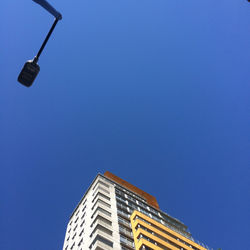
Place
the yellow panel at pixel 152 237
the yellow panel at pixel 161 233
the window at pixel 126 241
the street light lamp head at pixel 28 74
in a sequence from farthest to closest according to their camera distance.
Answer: the yellow panel at pixel 161 233 → the yellow panel at pixel 152 237 → the window at pixel 126 241 → the street light lamp head at pixel 28 74

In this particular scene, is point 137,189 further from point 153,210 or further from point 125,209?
point 125,209

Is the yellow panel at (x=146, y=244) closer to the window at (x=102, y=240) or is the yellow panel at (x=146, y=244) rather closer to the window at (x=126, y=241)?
the window at (x=126, y=241)

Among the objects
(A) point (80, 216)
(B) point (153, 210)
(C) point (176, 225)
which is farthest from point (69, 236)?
(C) point (176, 225)

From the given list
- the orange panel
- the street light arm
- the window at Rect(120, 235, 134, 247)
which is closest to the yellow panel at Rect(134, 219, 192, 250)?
the window at Rect(120, 235, 134, 247)

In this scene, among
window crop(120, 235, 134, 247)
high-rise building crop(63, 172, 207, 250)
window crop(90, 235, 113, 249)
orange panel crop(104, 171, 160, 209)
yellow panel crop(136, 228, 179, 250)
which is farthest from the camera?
orange panel crop(104, 171, 160, 209)

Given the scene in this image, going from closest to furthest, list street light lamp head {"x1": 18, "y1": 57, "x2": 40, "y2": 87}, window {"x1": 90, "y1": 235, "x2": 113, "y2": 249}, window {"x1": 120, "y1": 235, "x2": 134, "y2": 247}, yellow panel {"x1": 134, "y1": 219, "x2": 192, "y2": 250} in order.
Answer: street light lamp head {"x1": 18, "y1": 57, "x2": 40, "y2": 87} < window {"x1": 90, "y1": 235, "x2": 113, "y2": 249} < window {"x1": 120, "y1": 235, "x2": 134, "y2": 247} < yellow panel {"x1": 134, "y1": 219, "x2": 192, "y2": 250}

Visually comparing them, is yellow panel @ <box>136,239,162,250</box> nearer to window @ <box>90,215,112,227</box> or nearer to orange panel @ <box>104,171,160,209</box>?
window @ <box>90,215,112,227</box>

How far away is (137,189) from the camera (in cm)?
7112

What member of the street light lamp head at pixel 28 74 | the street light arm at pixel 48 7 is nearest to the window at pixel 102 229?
the street light lamp head at pixel 28 74

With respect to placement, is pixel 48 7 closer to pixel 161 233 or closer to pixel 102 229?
pixel 102 229

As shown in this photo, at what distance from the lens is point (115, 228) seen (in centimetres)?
3956

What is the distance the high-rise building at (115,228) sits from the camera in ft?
120

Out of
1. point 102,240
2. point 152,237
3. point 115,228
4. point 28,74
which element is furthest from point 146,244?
point 28,74

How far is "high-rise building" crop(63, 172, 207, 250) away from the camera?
36.6m
